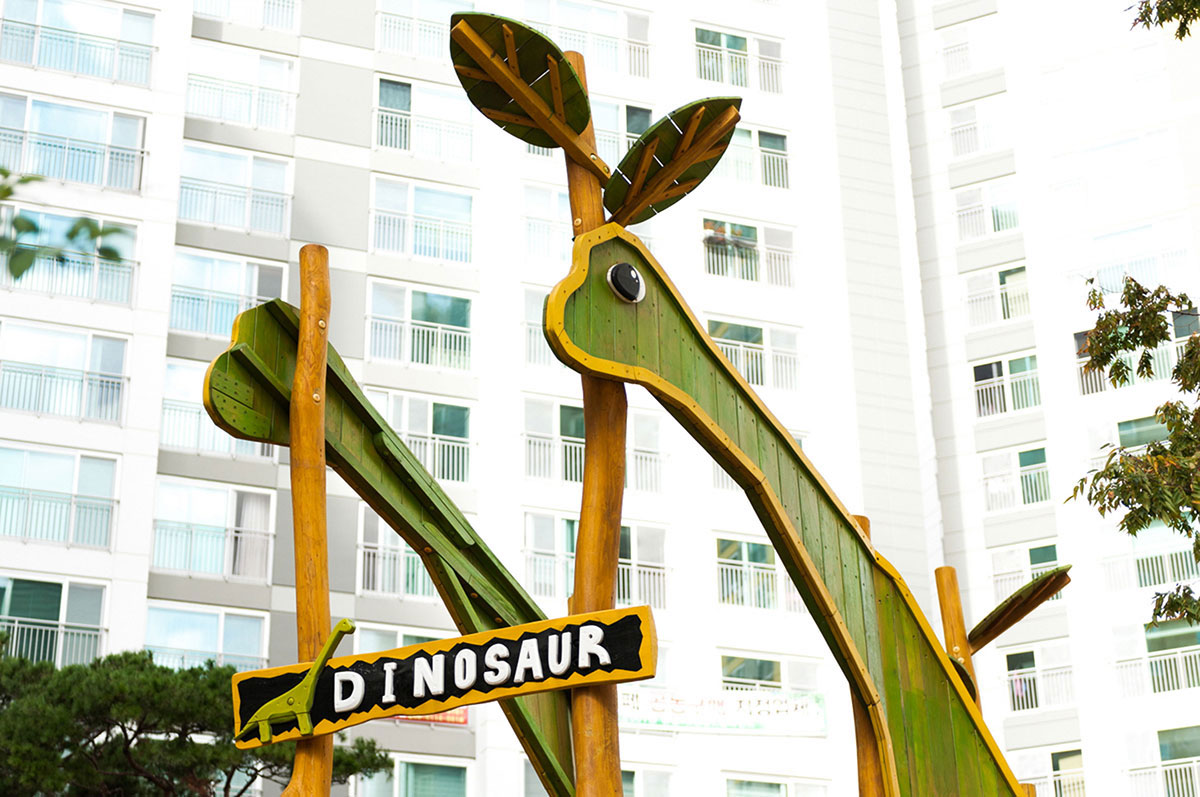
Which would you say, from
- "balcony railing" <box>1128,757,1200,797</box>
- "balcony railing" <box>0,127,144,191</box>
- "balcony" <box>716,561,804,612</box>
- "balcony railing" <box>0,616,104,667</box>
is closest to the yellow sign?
"balcony railing" <box>0,616,104,667</box>

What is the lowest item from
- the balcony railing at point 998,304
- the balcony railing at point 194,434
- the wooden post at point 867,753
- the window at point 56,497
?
the wooden post at point 867,753

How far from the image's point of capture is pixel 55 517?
3284cm

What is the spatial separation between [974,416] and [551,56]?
3684cm

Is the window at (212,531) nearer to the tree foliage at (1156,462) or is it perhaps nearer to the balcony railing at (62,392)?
the balcony railing at (62,392)

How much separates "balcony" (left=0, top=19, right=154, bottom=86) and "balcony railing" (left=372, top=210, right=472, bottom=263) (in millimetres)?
6329

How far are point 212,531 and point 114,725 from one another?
9768mm

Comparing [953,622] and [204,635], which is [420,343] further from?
[953,622]

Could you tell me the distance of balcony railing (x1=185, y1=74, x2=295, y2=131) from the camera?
38.3 m

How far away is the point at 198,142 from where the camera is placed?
37.8m

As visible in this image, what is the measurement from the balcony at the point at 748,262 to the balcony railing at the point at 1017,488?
845cm

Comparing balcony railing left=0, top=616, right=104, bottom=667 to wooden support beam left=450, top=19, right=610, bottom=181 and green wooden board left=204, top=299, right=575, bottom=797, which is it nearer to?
green wooden board left=204, top=299, right=575, bottom=797

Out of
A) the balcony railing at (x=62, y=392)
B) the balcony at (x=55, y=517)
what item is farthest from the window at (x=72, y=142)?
the balcony at (x=55, y=517)

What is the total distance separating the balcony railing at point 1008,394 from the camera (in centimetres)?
4494

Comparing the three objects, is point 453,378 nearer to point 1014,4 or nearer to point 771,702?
point 771,702
